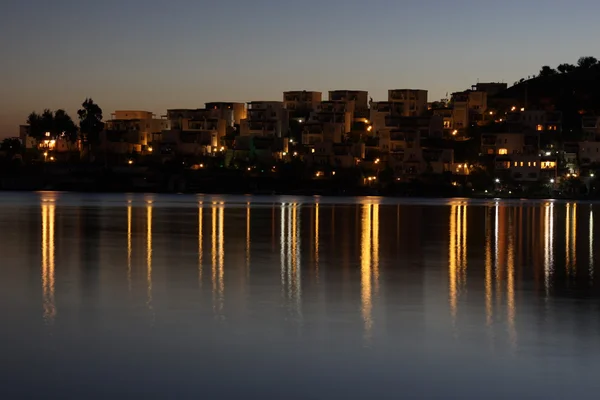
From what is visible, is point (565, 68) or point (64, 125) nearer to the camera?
point (64, 125)

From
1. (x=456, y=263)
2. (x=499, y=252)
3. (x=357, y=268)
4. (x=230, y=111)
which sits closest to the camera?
(x=357, y=268)

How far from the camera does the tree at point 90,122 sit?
3826 inches

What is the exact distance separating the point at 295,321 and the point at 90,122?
86.3 metres

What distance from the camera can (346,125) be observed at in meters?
96.0

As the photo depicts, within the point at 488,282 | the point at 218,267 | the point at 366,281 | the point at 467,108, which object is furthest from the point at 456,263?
the point at 467,108

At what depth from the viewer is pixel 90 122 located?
319 feet

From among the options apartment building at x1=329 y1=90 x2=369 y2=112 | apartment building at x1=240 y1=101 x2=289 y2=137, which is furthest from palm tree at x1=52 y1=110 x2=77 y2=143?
apartment building at x1=329 y1=90 x2=369 y2=112

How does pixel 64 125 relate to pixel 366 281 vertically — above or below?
above

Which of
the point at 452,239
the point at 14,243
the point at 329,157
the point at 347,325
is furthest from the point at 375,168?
the point at 347,325

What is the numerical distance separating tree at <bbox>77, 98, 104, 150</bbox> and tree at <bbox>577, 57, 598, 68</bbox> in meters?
67.2

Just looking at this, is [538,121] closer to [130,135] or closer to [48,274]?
[130,135]

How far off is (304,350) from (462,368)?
2047 millimetres

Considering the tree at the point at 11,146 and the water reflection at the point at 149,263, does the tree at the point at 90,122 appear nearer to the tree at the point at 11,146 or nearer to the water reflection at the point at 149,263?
the tree at the point at 11,146

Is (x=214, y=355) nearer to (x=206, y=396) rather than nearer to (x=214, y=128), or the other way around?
(x=206, y=396)
